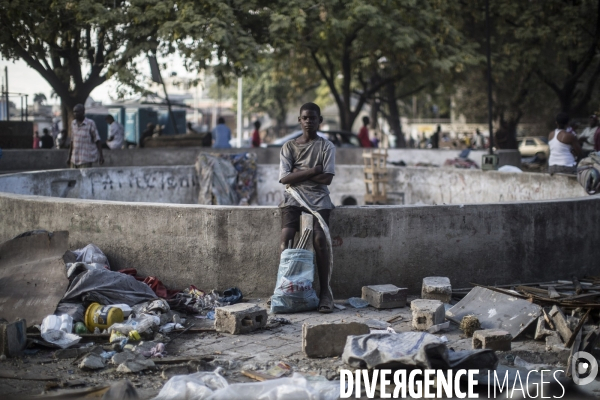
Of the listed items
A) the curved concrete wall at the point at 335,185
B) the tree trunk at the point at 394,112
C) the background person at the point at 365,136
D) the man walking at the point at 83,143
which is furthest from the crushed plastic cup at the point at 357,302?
the tree trunk at the point at 394,112

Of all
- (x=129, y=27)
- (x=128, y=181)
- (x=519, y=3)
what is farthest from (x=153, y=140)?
(x=519, y=3)

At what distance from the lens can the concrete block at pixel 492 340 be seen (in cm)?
547

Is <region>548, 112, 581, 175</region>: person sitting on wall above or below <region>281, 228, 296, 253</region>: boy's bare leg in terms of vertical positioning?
above

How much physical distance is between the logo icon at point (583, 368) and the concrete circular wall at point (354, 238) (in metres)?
2.27

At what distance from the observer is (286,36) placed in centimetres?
Result: 1850

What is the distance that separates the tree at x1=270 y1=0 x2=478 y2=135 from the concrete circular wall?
1108 centimetres

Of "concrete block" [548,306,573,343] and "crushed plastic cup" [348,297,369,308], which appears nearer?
"concrete block" [548,306,573,343]

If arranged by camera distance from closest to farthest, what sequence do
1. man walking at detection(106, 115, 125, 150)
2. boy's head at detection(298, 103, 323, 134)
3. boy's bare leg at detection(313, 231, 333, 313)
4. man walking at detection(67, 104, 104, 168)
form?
boy's bare leg at detection(313, 231, 333, 313)
boy's head at detection(298, 103, 323, 134)
man walking at detection(67, 104, 104, 168)
man walking at detection(106, 115, 125, 150)

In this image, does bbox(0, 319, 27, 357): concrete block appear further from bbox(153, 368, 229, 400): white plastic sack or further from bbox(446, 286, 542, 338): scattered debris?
bbox(446, 286, 542, 338): scattered debris

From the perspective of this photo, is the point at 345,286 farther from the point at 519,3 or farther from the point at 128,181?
the point at 519,3

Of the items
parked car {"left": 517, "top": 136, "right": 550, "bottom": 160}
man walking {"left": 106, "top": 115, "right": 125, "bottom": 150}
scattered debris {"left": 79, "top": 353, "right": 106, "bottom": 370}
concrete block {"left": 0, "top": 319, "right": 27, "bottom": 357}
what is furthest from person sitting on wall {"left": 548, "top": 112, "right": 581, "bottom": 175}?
parked car {"left": 517, "top": 136, "right": 550, "bottom": 160}

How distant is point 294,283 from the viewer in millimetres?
6543

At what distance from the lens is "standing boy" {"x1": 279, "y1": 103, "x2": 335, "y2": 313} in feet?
22.2

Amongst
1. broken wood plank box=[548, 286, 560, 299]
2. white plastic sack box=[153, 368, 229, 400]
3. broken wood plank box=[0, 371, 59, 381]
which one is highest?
broken wood plank box=[548, 286, 560, 299]
